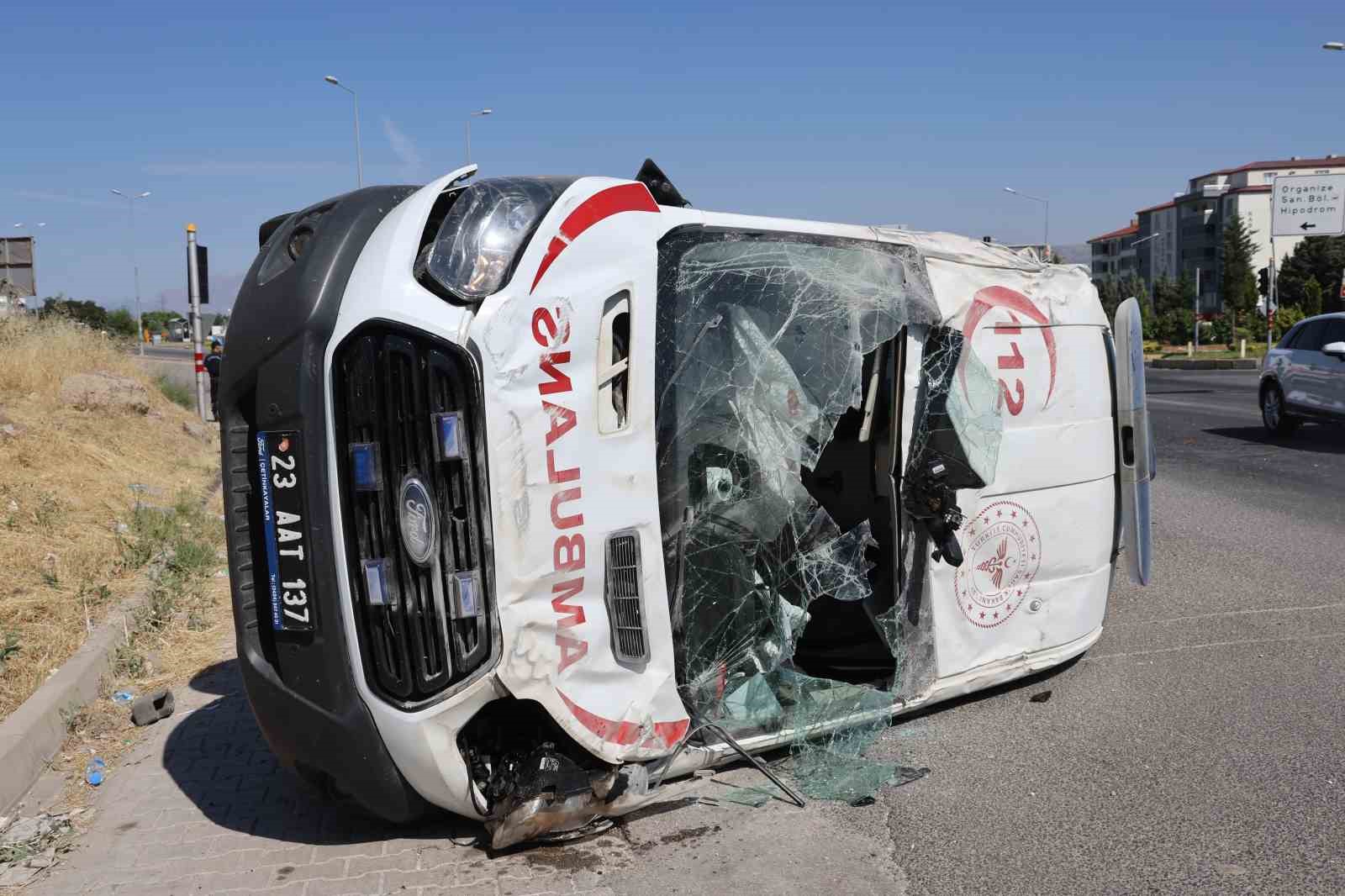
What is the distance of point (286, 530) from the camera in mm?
3523

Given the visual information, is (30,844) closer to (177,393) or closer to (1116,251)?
(177,393)

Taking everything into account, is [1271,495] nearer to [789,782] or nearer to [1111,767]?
[1111,767]

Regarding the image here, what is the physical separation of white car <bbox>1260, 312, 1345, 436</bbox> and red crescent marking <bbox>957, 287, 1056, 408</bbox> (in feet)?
34.1

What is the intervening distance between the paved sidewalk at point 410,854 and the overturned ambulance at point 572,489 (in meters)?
0.16

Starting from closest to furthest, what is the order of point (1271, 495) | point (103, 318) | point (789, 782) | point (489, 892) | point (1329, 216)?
point (489, 892), point (789, 782), point (1271, 495), point (1329, 216), point (103, 318)

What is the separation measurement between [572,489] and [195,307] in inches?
579

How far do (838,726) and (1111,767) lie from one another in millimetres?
1013

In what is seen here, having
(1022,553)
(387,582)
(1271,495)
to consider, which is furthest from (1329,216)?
(387,582)

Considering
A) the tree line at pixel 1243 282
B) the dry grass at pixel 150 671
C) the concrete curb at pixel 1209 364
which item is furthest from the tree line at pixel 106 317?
the tree line at pixel 1243 282

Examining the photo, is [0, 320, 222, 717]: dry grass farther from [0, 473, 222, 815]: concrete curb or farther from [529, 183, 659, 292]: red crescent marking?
[529, 183, 659, 292]: red crescent marking

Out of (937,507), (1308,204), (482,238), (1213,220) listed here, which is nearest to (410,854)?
(482,238)

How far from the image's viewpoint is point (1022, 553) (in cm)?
486

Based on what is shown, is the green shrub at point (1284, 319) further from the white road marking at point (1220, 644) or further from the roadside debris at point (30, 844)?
the roadside debris at point (30, 844)

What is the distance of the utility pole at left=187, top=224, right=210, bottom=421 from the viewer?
15.7m
